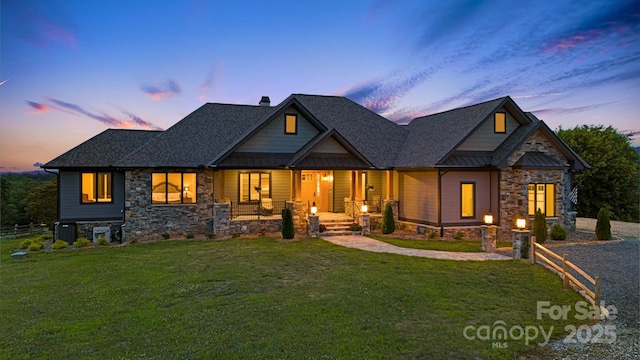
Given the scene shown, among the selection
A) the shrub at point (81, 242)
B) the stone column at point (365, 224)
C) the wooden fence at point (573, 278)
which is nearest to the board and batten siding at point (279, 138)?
the stone column at point (365, 224)

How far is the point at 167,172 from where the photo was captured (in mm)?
18312

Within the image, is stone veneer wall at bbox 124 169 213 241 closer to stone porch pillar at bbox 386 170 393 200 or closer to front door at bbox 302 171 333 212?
front door at bbox 302 171 333 212

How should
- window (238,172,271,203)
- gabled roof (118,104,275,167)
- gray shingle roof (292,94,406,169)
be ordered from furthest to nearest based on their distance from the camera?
gray shingle roof (292,94,406,169), window (238,172,271,203), gabled roof (118,104,275,167)

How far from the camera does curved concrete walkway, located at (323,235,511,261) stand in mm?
13318

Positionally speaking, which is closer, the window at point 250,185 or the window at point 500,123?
the window at point 500,123

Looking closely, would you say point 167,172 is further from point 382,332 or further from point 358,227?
point 382,332

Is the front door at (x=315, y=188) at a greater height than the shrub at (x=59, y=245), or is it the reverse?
the front door at (x=315, y=188)

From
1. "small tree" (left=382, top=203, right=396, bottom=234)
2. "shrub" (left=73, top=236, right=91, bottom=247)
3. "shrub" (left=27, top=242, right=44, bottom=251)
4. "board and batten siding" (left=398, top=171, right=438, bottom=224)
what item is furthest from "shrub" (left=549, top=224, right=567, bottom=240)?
"shrub" (left=27, top=242, right=44, bottom=251)

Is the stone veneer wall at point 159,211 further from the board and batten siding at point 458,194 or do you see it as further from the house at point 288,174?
the board and batten siding at point 458,194

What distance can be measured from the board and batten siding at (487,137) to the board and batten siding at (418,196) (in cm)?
237

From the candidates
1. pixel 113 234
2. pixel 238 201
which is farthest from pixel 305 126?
pixel 113 234

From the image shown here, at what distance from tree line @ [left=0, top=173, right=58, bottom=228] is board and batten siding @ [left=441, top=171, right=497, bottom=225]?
108ft

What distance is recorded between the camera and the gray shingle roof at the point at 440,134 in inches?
728

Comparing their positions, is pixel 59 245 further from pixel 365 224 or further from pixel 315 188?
pixel 365 224
